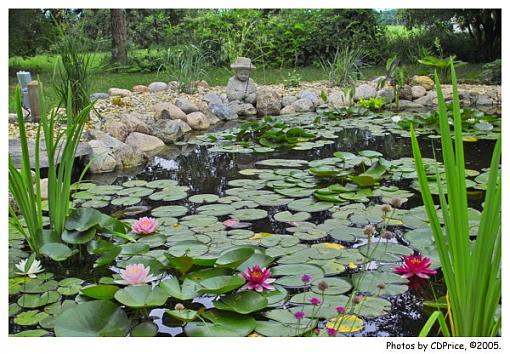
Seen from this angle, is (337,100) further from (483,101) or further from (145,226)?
(145,226)

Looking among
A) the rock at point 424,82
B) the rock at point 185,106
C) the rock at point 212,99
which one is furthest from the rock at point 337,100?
the rock at point 185,106

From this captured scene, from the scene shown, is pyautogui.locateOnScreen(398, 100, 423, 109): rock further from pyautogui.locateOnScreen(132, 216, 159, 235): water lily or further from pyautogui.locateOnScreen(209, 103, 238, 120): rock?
pyautogui.locateOnScreen(132, 216, 159, 235): water lily

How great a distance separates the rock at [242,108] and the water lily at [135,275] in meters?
4.35

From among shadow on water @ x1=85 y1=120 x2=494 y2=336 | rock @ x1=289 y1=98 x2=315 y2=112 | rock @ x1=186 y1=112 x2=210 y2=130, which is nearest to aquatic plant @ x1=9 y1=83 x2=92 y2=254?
shadow on water @ x1=85 y1=120 x2=494 y2=336

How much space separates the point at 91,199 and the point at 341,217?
1.31 m

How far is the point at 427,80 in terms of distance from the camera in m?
7.12

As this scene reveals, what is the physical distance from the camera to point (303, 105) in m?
6.31

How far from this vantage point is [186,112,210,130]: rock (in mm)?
5320

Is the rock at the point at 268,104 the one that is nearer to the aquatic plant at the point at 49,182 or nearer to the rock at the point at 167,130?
the rock at the point at 167,130

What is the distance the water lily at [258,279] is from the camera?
1859mm
